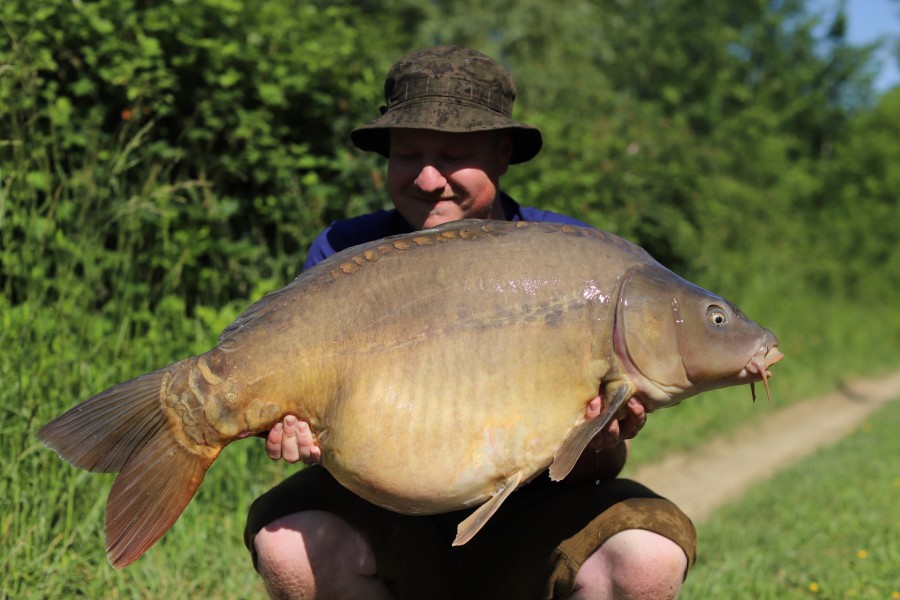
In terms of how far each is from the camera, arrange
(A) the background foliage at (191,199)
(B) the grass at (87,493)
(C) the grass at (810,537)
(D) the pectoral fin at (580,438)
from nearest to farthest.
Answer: (D) the pectoral fin at (580,438) → (B) the grass at (87,493) → (A) the background foliage at (191,199) → (C) the grass at (810,537)

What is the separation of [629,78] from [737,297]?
6.29 m

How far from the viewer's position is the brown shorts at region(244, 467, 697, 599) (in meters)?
2.52

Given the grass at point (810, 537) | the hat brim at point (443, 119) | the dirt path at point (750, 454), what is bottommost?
the dirt path at point (750, 454)

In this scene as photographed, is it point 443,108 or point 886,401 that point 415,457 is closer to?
point 443,108

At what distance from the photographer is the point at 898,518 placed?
15.4 ft

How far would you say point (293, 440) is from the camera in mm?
2230

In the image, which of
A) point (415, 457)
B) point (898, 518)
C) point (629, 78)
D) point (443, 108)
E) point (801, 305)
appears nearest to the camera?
point (415, 457)

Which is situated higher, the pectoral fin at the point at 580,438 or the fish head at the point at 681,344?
the fish head at the point at 681,344

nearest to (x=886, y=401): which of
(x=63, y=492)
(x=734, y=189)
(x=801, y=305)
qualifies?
(x=801, y=305)

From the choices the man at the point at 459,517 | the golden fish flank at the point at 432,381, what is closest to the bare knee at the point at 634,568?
the man at the point at 459,517

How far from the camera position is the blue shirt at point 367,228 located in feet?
9.89

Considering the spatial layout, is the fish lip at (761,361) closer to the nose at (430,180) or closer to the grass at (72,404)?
the nose at (430,180)

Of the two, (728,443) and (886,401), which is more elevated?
(728,443)

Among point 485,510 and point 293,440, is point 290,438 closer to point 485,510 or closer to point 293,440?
point 293,440
